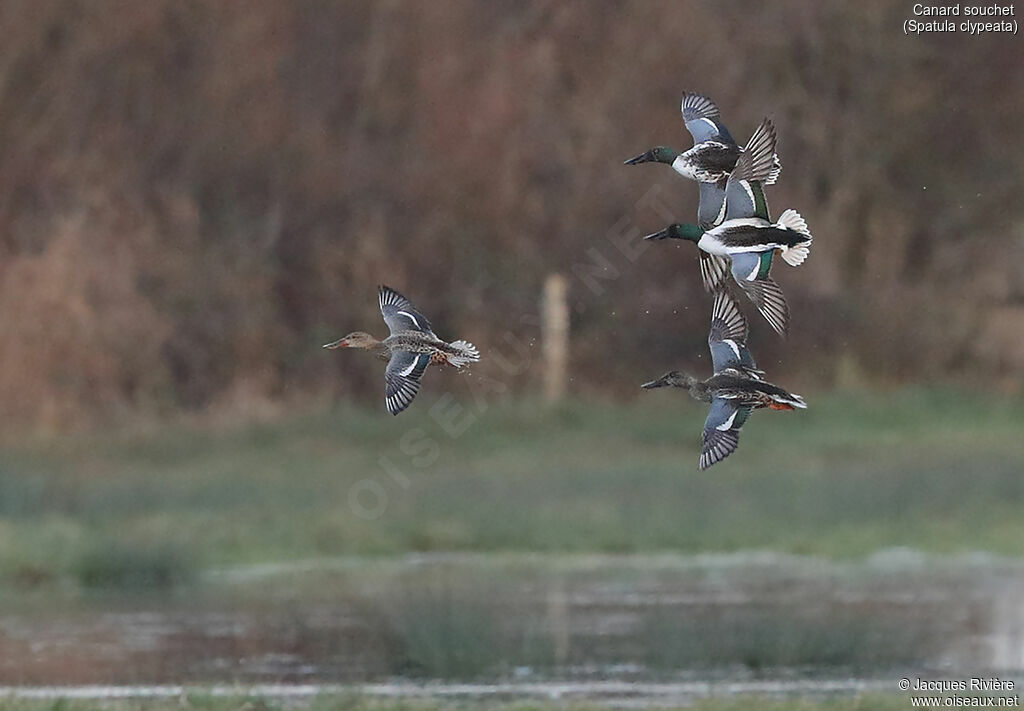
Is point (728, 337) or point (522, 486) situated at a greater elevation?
point (728, 337)

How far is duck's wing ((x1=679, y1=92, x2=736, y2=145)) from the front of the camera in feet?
16.5

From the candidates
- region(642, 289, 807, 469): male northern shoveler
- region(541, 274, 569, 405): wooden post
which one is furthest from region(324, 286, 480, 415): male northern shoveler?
region(541, 274, 569, 405): wooden post

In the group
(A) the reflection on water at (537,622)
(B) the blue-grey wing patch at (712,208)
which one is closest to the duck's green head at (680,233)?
(B) the blue-grey wing patch at (712,208)

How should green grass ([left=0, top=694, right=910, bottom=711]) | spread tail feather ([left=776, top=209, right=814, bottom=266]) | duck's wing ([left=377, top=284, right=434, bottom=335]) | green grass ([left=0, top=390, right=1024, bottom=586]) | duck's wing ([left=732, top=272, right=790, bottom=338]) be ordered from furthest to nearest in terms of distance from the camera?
1. green grass ([left=0, top=390, right=1024, bottom=586])
2. green grass ([left=0, top=694, right=910, bottom=711])
3. duck's wing ([left=377, top=284, right=434, bottom=335])
4. spread tail feather ([left=776, top=209, right=814, bottom=266])
5. duck's wing ([left=732, top=272, right=790, bottom=338])

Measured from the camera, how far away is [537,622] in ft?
44.3

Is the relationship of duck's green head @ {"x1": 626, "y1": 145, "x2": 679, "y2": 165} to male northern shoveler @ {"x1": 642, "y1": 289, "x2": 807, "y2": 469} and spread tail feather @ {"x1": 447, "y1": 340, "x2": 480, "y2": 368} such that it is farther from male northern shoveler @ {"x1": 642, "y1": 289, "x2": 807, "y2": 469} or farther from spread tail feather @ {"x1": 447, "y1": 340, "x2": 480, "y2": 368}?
spread tail feather @ {"x1": 447, "y1": 340, "x2": 480, "y2": 368}

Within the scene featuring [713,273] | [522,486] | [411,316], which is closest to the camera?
[713,273]

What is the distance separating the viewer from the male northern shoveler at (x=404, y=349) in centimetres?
484

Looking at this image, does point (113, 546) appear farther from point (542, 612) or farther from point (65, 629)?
point (542, 612)

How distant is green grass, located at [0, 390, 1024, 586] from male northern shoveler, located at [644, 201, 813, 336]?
11.7 m

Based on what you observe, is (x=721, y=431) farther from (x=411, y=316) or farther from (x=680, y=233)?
(x=411, y=316)

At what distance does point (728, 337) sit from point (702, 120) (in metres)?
0.60

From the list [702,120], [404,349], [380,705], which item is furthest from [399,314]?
[380,705]

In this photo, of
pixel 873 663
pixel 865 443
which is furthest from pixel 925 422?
pixel 873 663
